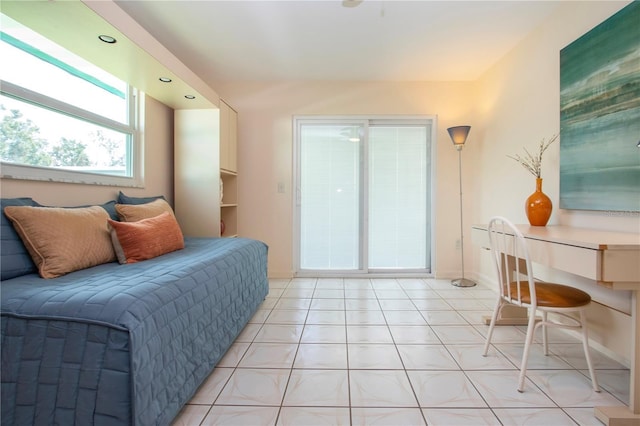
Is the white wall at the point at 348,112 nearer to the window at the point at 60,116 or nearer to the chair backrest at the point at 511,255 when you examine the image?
the window at the point at 60,116

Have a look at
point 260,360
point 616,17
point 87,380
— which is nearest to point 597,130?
point 616,17

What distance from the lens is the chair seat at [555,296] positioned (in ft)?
4.90

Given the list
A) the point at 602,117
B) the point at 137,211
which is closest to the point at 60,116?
the point at 137,211

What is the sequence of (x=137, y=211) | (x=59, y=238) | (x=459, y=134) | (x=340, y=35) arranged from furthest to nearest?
(x=459, y=134) < (x=340, y=35) < (x=137, y=211) < (x=59, y=238)

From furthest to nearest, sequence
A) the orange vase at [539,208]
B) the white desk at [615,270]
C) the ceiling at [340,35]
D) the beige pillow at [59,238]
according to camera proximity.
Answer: the ceiling at [340,35] → the orange vase at [539,208] → the beige pillow at [59,238] → the white desk at [615,270]

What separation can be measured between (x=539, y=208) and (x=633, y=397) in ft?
3.93

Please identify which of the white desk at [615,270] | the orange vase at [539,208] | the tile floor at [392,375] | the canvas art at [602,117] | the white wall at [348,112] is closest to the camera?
the white desk at [615,270]

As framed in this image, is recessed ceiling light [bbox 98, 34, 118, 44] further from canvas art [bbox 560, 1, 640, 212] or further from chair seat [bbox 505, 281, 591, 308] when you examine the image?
canvas art [bbox 560, 1, 640, 212]

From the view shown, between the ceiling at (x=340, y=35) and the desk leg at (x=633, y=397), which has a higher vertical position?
the ceiling at (x=340, y=35)

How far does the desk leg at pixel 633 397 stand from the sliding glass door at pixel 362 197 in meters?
2.49

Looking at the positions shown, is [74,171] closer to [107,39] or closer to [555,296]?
[107,39]

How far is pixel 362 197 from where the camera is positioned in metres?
3.72

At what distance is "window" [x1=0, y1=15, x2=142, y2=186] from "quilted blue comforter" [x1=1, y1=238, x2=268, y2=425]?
3.19ft

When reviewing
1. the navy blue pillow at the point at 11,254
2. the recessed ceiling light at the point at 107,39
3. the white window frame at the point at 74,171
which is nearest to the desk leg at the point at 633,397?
the navy blue pillow at the point at 11,254
